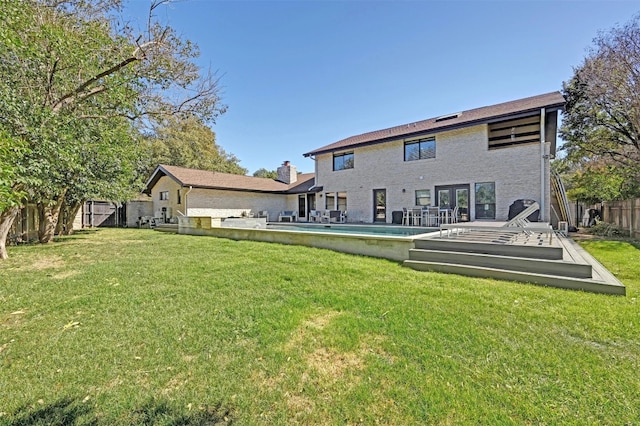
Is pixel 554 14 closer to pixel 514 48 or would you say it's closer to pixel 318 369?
pixel 514 48

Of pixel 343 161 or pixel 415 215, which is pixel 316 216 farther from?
pixel 415 215

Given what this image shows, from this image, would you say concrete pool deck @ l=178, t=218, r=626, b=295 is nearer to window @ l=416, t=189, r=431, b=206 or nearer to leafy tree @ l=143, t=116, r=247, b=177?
window @ l=416, t=189, r=431, b=206

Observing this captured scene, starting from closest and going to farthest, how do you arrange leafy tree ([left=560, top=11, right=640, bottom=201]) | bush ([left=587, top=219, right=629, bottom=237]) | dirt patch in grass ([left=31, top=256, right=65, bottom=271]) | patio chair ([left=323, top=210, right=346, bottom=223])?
dirt patch in grass ([left=31, top=256, right=65, bottom=271])
leafy tree ([left=560, top=11, right=640, bottom=201])
bush ([left=587, top=219, right=629, bottom=237])
patio chair ([left=323, top=210, right=346, bottom=223])

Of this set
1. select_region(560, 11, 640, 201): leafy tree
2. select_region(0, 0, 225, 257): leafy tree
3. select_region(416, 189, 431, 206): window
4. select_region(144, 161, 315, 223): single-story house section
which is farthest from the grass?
select_region(144, 161, 315, 223): single-story house section

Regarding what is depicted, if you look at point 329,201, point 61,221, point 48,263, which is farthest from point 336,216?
point 61,221

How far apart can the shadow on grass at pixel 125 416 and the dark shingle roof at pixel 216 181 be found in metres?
17.8

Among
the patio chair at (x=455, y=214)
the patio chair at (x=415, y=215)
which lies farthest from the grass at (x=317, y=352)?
the patio chair at (x=415, y=215)

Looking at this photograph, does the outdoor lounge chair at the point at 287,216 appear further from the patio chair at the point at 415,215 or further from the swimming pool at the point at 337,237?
the patio chair at the point at 415,215

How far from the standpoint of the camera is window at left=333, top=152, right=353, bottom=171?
711 inches

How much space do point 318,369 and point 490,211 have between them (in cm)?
1277

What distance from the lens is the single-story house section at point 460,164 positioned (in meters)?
11.9

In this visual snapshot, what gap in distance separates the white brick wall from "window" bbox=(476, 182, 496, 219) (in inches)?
7.5

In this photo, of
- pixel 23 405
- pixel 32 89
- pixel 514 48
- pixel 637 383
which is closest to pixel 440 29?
pixel 514 48

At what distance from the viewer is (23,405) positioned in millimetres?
2383
